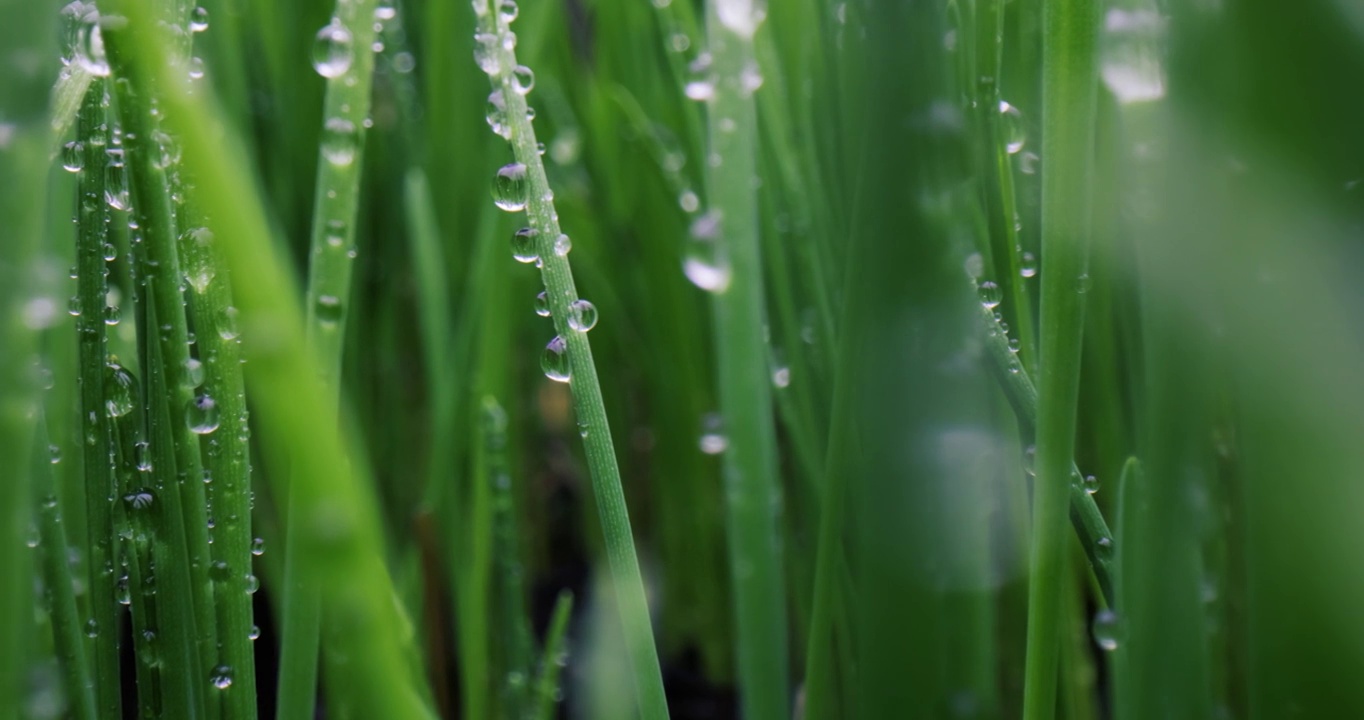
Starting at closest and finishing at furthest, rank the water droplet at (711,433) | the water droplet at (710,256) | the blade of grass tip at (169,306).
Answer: the blade of grass tip at (169,306) → the water droplet at (710,256) → the water droplet at (711,433)

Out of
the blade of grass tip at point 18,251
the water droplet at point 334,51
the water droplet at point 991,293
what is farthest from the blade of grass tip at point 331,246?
the water droplet at point 991,293

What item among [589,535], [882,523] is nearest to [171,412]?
[882,523]

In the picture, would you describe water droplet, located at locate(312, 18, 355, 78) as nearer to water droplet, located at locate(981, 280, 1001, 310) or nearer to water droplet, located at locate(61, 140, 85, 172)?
water droplet, located at locate(61, 140, 85, 172)

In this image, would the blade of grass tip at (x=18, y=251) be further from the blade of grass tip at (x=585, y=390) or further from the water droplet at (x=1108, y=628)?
the water droplet at (x=1108, y=628)

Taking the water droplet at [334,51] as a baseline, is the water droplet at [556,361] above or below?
below

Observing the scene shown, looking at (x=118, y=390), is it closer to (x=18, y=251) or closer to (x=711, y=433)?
(x=18, y=251)

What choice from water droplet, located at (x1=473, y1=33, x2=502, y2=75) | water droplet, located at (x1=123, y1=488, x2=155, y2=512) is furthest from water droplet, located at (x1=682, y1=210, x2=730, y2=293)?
water droplet, located at (x1=123, y1=488, x2=155, y2=512)
